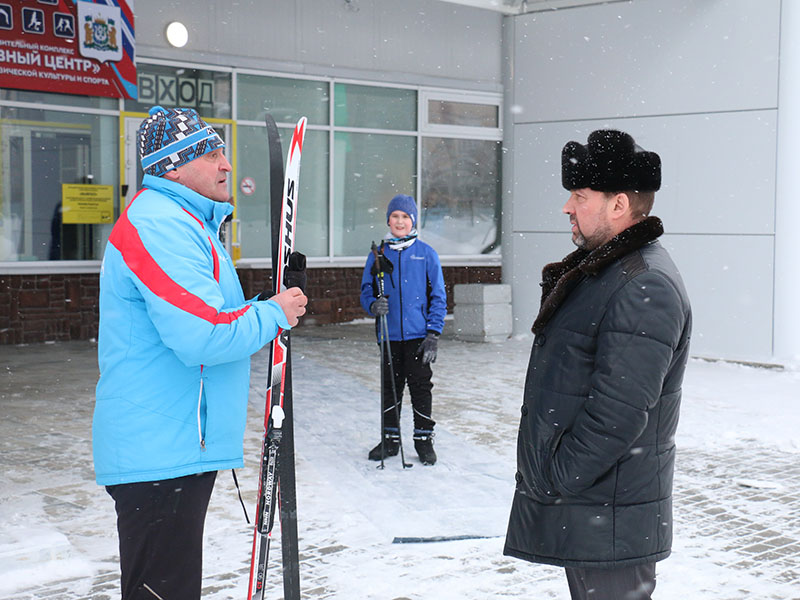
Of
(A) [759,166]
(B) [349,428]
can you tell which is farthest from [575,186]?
(A) [759,166]

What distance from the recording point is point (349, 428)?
802cm

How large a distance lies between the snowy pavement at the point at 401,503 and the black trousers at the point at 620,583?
1.80 meters

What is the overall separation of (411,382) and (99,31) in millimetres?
9048

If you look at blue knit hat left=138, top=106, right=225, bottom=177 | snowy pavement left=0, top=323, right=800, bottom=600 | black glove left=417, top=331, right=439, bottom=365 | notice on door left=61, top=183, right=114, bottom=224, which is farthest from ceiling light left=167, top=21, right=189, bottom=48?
blue knit hat left=138, top=106, right=225, bottom=177

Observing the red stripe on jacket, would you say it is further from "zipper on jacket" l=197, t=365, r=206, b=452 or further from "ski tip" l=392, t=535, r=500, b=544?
"ski tip" l=392, t=535, r=500, b=544

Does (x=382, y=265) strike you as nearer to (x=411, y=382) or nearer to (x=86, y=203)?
(x=411, y=382)

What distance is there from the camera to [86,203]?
13570mm

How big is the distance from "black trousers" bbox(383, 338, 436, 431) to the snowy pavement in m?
0.34

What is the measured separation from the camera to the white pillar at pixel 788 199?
38.5 ft

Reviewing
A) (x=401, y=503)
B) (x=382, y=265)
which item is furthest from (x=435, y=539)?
(x=382, y=265)

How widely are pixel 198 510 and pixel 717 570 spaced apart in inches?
114

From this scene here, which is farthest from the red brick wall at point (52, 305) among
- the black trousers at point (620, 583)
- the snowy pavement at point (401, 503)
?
the black trousers at point (620, 583)

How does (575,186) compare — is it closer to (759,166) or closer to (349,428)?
(349,428)

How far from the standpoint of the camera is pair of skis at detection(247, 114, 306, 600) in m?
3.17
